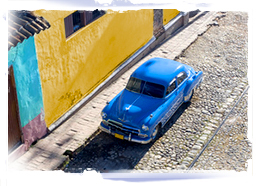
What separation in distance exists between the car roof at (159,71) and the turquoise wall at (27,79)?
270 cm

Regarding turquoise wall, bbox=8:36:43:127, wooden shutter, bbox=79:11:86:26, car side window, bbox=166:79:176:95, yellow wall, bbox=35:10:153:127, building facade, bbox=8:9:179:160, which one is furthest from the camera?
wooden shutter, bbox=79:11:86:26

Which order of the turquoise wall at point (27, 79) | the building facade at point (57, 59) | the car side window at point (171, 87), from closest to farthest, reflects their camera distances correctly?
the turquoise wall at point (27, 79), the building facade at point (57, 59), the car side window at point (171, 87)

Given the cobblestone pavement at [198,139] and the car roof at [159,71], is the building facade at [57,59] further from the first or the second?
the car roof at [159,71]

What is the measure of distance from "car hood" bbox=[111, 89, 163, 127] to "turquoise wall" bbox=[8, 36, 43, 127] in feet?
6.54

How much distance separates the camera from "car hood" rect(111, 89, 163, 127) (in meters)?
9.91

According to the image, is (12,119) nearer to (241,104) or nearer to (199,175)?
(199,175)

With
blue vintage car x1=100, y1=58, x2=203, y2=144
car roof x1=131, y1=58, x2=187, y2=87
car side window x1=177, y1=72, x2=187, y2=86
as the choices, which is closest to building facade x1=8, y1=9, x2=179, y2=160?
blue vintage car x1=100, y1=58, x2=203, y2=144

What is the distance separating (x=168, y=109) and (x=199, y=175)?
6.63 feet

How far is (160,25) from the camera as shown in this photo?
14.5m

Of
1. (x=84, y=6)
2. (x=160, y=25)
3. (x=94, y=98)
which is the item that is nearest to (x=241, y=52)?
(x=160, y=25)

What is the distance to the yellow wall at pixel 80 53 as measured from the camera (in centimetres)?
1005

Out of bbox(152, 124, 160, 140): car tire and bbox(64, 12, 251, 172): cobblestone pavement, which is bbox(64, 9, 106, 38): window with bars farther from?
bbox(152, 124, 160, 140): car tire

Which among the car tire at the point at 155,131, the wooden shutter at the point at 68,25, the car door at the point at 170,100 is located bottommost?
the car tire at the point at 155,131

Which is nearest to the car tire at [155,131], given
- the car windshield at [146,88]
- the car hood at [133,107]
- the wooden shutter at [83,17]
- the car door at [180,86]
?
the car hood at [133,107]
